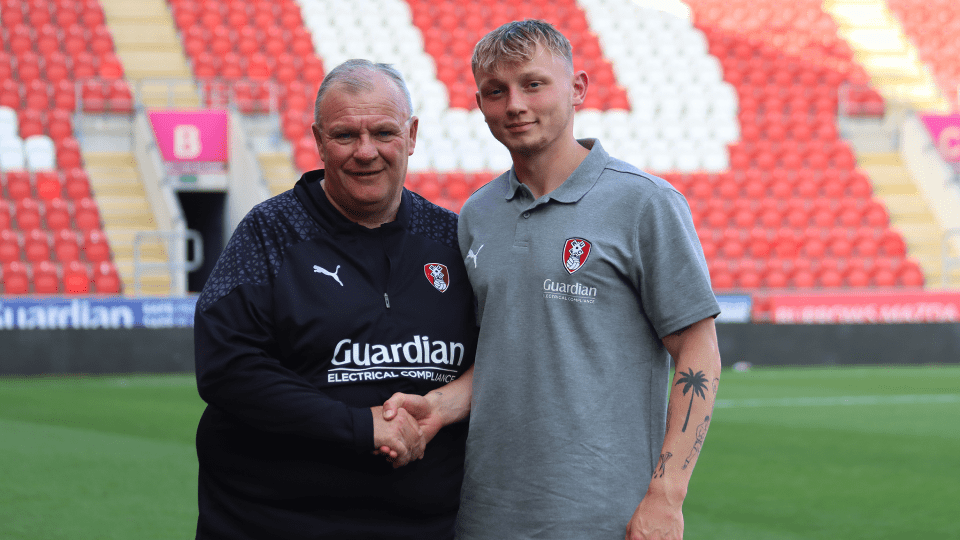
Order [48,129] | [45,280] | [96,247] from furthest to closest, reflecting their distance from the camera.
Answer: [48,129] < [96,247] < [45,280]

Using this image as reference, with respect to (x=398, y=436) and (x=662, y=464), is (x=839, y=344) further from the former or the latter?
(x=398, y=436)

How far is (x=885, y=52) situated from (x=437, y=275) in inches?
934

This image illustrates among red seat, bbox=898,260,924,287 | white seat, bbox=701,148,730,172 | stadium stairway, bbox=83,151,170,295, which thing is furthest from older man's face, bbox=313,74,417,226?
white seat, bbox=701,148,730,172

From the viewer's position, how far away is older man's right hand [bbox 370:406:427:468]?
2.14m

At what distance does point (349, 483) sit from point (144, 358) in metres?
11.3

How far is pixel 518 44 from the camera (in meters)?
2.24

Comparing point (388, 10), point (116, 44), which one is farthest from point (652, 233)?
point (388, 10)

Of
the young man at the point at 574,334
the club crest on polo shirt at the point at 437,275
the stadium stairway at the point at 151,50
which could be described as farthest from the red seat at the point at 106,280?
the young man at the point at 574,334

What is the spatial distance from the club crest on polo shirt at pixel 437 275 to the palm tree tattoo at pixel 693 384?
59 cm

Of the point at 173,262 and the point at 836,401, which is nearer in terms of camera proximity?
the point at 836,401

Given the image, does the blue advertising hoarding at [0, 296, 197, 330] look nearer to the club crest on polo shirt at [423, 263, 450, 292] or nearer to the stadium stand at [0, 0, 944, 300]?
the stadium stand at [0, 0, 944, 300]

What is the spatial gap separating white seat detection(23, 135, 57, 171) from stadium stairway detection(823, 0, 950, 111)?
16617 millimetres

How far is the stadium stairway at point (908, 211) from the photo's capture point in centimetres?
1819

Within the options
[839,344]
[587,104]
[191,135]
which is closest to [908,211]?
[839,344]
